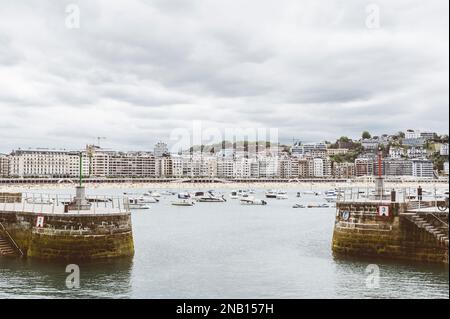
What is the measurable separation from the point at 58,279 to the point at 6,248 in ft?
21.6

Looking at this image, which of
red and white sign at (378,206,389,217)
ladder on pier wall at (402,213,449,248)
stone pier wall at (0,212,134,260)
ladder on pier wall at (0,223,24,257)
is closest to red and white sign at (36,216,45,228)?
stone pier wall at (0,212,134,260)

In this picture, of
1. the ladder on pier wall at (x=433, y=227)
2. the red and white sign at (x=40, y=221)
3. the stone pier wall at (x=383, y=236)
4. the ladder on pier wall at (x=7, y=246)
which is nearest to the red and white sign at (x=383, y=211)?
the stone pier wall at (x=383, y=236)

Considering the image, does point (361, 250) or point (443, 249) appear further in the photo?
point (361, 250)

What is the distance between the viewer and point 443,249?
2675 cm

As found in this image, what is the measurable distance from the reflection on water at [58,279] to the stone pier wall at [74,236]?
19.8 inches

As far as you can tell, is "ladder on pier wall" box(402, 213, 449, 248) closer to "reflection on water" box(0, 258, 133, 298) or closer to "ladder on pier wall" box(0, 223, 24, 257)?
"reflection on water" box(0, 258, 133, 298)

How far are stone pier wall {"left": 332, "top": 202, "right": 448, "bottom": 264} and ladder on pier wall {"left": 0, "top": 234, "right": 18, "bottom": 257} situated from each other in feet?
59.1

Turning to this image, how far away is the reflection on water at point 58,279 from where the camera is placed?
908 inches

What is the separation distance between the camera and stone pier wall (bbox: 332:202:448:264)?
27.3 metres

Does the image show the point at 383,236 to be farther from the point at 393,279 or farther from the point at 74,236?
the point at 74,236
